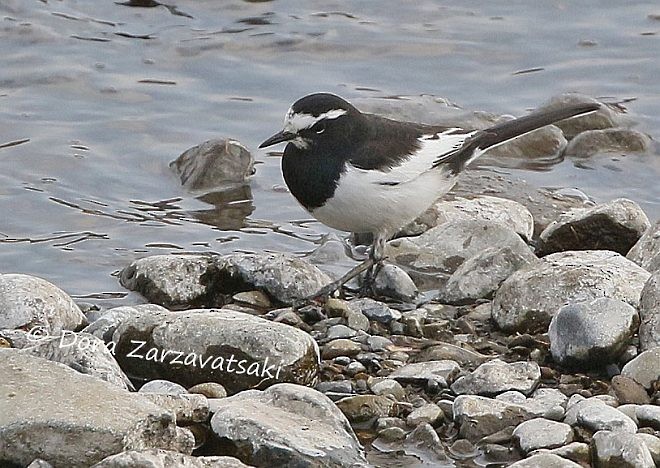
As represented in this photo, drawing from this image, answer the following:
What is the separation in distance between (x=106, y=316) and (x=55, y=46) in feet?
19.9

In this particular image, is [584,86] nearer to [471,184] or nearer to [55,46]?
[471,184]

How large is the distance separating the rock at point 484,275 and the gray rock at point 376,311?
13.9 inches

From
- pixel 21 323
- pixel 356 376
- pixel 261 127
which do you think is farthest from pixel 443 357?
pixel 261 127

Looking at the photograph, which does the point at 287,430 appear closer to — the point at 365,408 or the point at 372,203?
the point at 365,408

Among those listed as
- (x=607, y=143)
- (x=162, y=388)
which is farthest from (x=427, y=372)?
(x=607, y=143)

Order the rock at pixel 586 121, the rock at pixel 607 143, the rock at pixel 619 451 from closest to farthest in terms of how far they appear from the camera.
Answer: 1. the rock at pixel 619 451
2. the rock at pixel 607 143
3. the rock at pixel 586 121

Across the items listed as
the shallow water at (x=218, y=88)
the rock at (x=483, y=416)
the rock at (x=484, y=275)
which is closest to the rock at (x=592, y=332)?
the rock at (x=483, y=416)

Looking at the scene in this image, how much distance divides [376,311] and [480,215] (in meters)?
1.87

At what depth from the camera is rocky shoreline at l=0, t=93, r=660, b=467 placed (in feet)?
14.9

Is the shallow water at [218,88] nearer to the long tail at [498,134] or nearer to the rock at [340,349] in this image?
the long tail at [498,134]

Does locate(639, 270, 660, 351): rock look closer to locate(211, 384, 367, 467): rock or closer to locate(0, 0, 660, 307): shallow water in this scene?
locate(211, 384, 367, 467): rock

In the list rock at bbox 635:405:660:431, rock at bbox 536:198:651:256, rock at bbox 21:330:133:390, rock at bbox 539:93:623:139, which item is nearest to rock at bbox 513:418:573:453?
rock at bbox 635:405:660:431

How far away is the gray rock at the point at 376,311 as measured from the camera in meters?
6.57

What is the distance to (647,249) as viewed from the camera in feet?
23.0
